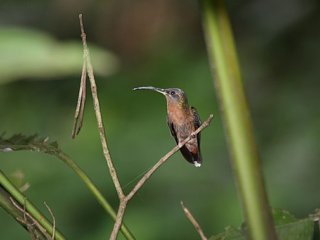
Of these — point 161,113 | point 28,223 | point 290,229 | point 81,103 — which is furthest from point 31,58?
point 161,113

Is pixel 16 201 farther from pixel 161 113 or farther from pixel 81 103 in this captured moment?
pixel 161 113

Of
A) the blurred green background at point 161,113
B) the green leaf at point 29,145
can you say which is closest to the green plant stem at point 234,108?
the green leaf at point 29,145

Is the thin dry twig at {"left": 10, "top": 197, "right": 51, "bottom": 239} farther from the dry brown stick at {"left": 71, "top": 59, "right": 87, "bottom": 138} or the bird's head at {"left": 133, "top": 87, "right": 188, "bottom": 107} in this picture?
the bird's head at {"left": 133, "top": 87, "right": 188, "bottom": 107}

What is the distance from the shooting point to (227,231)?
873mm

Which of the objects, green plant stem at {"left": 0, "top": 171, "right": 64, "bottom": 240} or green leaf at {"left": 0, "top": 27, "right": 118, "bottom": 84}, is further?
green leaf at {"left": 0, "top": 27, "right": 118, "bottom": 84}

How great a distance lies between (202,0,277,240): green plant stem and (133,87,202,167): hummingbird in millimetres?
384

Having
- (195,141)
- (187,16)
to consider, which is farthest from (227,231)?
(187,16)

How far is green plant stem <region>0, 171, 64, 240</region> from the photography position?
820mm

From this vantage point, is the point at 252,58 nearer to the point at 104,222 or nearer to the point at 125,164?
the point at 125,164

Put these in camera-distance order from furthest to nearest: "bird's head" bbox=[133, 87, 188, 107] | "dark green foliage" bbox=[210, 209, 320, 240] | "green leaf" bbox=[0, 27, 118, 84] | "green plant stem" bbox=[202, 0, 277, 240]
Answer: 1. "bird's head" bbox=[133, 87, 188, 107]
2. "green leaf" bbox=[0, 27, 118, 84]
3. "dark green foliage" bbox=[210, 209, 320, 240]
4. "green plant stem" bbox=[202, 0, 277, 240]

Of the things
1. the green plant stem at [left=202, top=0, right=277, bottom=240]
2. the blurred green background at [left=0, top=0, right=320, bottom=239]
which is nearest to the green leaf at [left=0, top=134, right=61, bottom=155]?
the green plant stem at [left=202, top=0, right=277, bottom=240]

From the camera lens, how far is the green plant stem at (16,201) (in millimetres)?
820

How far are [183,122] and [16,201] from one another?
281mm

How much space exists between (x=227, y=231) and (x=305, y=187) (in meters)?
2.37
